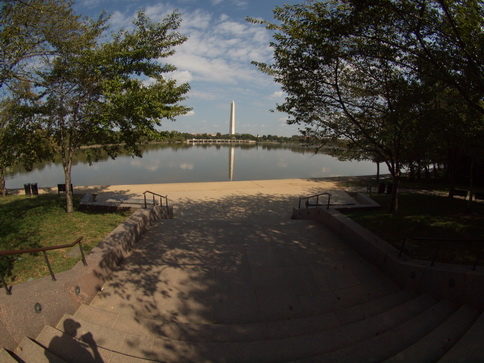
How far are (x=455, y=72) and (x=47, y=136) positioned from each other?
1169 cm

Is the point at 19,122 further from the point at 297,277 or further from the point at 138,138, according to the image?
the point at 297,277

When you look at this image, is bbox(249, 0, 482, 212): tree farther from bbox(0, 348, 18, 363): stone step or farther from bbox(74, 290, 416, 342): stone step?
bbox(0, 348, 18, 363): stone step

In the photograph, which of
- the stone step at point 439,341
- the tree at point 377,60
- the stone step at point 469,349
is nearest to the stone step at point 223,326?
the stone step at point 439,341

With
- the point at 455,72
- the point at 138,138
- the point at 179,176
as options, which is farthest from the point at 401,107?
the point at 179,176

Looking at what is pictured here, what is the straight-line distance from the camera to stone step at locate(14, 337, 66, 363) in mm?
2793

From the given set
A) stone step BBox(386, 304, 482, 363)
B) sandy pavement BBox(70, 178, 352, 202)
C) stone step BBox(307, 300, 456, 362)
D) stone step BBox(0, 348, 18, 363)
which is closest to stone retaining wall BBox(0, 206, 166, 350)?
stone step BBox(0, 348, 18, 363)

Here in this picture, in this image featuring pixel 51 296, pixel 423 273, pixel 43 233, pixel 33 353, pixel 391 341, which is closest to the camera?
pixel 33 353

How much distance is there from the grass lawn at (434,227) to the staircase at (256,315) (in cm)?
114

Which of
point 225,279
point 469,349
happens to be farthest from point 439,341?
point 225,279

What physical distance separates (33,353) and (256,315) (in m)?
2.74

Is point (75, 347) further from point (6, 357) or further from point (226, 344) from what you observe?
point (226, 344)

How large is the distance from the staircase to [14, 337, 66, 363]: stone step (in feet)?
0.04

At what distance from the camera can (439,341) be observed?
2.92 meters

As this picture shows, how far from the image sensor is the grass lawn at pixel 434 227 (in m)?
4.96
